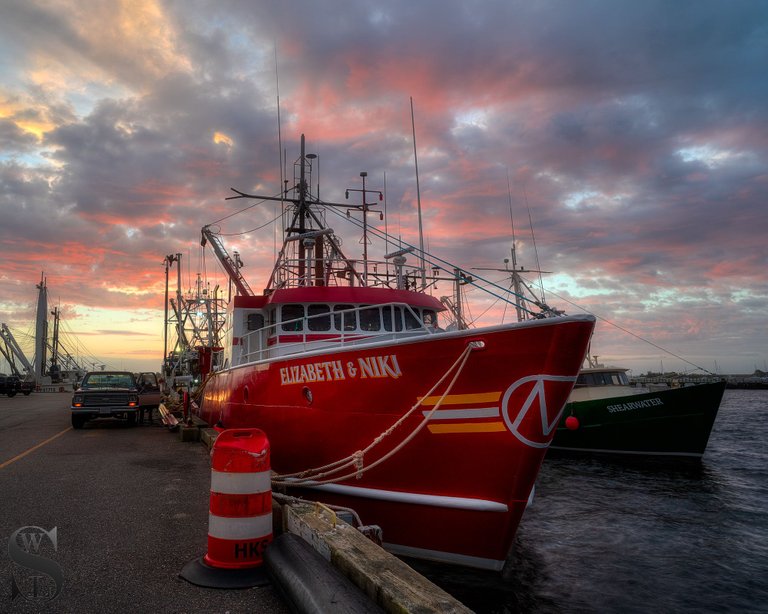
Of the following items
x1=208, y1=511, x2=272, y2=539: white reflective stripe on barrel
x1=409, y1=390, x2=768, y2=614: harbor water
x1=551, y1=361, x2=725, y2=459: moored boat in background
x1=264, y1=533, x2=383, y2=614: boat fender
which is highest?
x1=208, y1=511, x2=272, y2=539: white reflective stripe on barrel

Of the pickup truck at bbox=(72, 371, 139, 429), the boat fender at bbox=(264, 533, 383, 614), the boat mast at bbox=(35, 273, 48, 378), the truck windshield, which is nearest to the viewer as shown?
the boat fender at bbox=(264, 533, 383, 614)

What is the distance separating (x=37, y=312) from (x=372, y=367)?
220 ft

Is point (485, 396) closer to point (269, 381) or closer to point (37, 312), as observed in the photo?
point (269, 381)

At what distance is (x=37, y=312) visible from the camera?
5869 centimetres

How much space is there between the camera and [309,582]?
3.46m

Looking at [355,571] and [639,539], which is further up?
[355,571]

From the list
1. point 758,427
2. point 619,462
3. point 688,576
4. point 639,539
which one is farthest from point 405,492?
point 758,427

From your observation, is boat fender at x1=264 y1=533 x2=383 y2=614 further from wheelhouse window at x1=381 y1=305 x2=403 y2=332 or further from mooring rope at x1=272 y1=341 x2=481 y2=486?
wheelhouse window at x1=381 y1=305 x2=403 y2=332

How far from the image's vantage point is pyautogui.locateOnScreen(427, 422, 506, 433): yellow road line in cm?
569

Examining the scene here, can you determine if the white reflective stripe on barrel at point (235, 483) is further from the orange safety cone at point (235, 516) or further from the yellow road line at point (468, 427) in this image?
the yellow road line at point (468, 427)

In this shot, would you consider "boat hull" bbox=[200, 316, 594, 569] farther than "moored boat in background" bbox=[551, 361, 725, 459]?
No

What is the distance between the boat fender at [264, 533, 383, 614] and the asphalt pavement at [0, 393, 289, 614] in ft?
0.77

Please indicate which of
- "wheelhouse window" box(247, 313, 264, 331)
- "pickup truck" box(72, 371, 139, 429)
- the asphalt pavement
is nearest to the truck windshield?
"pickup truck" box(72, 371, 139, 429)

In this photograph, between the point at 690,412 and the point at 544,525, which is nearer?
the point at 544,525
